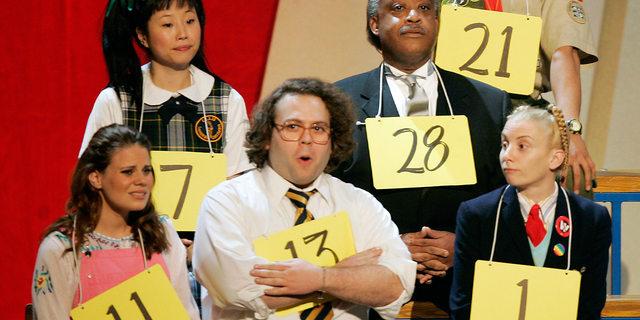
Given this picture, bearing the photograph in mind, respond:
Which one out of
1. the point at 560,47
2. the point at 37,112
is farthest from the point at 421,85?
the point at 37,112

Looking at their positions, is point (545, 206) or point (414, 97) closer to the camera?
point (545, 206)

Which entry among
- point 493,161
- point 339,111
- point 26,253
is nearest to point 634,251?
point 493,161

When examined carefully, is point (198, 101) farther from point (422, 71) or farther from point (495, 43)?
point (495, 43)

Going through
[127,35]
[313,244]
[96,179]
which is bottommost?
[313,244]

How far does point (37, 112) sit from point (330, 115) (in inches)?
69.8

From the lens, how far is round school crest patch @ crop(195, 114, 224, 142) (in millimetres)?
2154

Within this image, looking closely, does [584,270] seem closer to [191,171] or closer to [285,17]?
[191,171]

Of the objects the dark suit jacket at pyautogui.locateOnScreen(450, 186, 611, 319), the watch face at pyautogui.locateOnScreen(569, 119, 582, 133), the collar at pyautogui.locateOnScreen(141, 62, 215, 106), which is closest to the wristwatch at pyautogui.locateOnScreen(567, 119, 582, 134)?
the watch face at pyautogui.locateOnScreen(569, 119, 582, 133)

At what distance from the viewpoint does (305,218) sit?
173 cm

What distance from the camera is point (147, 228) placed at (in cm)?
186

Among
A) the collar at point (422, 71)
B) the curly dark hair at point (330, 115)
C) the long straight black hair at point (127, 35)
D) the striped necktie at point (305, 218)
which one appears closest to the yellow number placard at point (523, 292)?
the striped necktie at point (305, 218)

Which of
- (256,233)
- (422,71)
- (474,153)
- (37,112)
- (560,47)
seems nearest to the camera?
(256,233)

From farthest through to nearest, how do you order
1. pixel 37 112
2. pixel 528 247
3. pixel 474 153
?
pixel 37 112 < pixel 474 153 < pixel 528 247

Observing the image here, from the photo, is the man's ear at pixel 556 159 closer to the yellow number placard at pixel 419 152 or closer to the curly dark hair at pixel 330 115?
the yellow number placard at pixel 419 152
